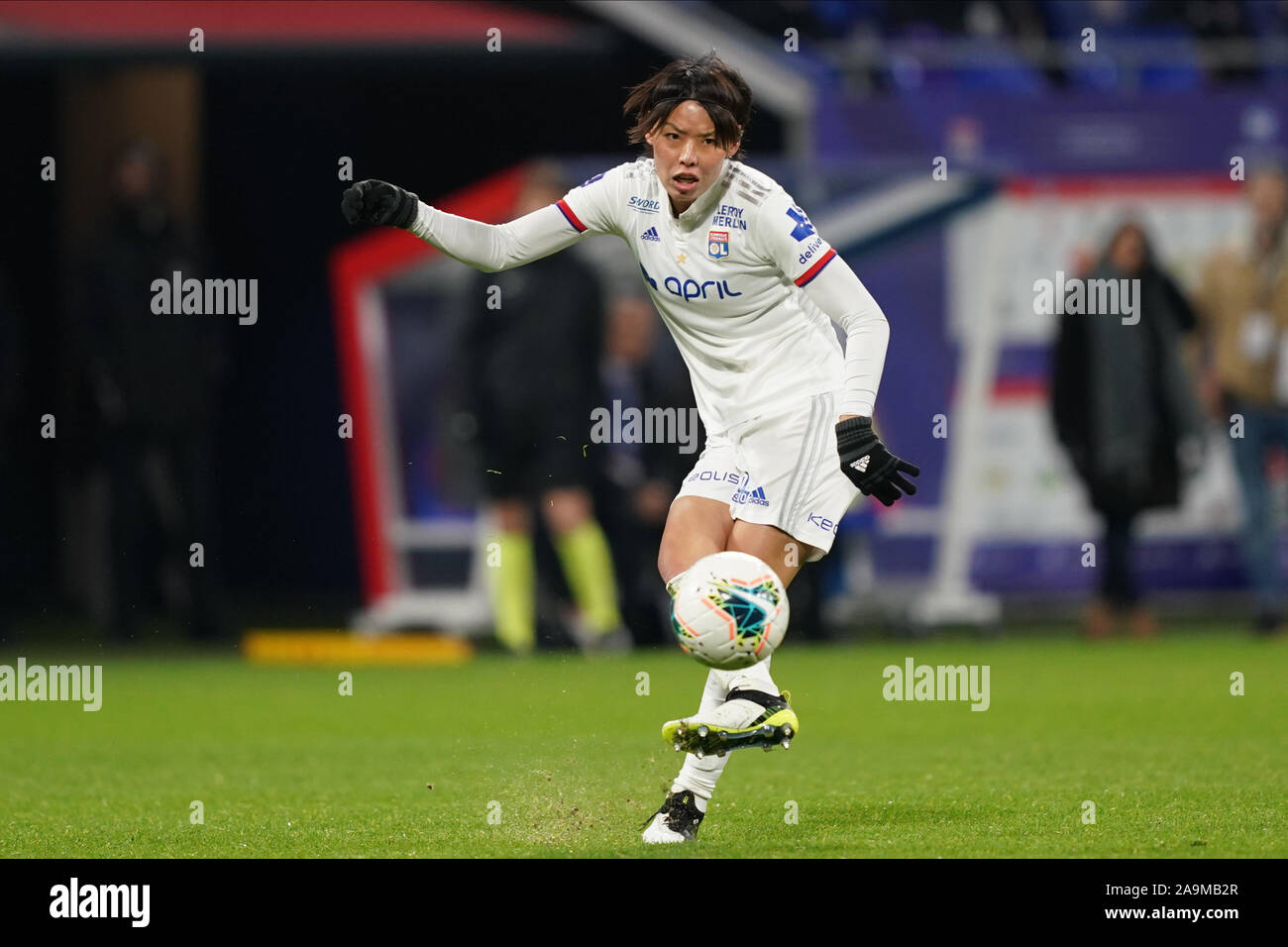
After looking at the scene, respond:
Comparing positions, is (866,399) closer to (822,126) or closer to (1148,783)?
(1148,783)

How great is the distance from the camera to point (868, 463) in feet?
21.3

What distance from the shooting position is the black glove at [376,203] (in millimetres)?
6820

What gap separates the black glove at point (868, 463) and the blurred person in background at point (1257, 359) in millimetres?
8622

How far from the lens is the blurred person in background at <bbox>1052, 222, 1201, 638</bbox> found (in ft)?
48.6

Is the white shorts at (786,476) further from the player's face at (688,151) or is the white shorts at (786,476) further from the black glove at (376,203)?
the black glove at (376,203)

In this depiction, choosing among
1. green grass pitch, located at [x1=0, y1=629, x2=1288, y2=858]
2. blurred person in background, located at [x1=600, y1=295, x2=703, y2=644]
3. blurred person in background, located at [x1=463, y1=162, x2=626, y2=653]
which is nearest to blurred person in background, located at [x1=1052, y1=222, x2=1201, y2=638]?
green grass pitch, located at [x1=0, y1=629, x2=1288, y2=858]

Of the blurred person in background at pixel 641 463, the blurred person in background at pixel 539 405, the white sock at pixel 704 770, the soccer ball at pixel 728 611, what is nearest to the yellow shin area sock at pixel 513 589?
the blurred person in background at pixel 539 405

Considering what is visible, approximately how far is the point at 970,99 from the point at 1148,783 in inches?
363

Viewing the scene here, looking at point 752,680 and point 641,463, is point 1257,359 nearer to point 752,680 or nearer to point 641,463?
point 641,463

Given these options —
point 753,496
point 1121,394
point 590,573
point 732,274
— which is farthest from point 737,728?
point 1121,394

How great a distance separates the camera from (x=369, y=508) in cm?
1565

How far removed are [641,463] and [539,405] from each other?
100 centimetres

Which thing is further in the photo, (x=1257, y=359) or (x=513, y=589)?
→ (x=1257, y=359)

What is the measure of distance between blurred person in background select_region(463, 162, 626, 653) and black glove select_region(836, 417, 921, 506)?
7.05m
